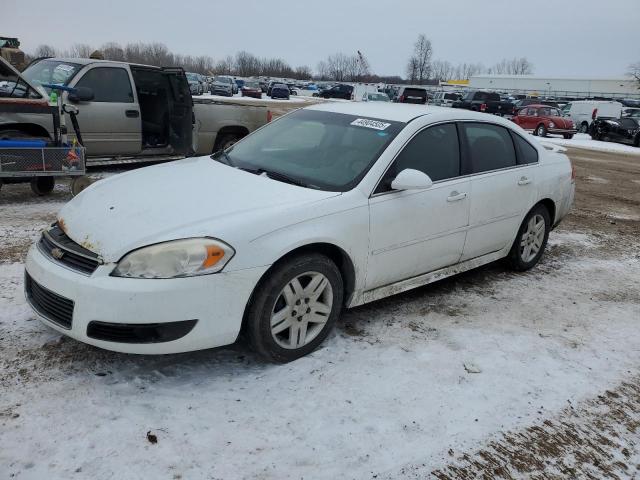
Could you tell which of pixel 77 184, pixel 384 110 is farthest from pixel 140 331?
pixel 77 184

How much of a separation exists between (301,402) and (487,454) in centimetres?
98

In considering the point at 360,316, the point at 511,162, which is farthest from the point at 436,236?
the point at 511,162

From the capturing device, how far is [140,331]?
2830 millimetres

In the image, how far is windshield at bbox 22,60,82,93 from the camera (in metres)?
8.14

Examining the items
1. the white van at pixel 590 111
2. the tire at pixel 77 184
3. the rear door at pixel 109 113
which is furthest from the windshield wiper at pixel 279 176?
the white van at pixel 590 111

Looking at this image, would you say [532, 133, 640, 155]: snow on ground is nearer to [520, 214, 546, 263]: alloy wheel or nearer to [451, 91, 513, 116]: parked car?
[451, 91, 513, 116]: parked car

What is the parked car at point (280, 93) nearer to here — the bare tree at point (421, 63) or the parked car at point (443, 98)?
the parked car at point (443, 98)

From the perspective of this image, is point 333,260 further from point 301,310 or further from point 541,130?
point 541,130

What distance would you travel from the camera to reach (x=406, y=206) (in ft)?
12.4

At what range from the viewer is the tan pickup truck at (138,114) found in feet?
26.6

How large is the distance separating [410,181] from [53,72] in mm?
6936

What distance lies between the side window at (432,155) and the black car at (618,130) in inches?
894

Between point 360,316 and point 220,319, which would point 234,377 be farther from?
point 360,316

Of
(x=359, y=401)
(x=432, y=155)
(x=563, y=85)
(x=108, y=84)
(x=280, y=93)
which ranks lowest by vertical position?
(x=359, y=401)
